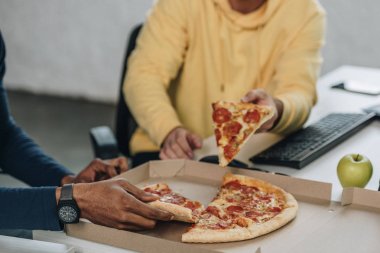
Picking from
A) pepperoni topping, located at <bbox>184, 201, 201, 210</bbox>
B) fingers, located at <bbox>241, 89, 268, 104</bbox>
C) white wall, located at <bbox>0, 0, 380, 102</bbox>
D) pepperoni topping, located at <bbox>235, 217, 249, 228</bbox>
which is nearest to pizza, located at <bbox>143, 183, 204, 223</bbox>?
pepperoni topping, located at <bbox>184, 201, 201, 210</bbox>

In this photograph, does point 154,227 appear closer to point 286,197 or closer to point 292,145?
point 286,197

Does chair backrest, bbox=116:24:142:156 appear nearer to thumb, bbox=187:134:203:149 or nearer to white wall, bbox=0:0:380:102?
thumb, bbox=187:134:203:149

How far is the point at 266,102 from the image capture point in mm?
2172

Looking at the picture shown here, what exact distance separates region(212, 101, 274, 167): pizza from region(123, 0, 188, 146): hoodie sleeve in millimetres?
411

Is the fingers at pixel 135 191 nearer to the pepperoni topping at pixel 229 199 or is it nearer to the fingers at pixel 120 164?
the pepperoni topping at pixel 229 199

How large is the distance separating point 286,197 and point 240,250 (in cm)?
32

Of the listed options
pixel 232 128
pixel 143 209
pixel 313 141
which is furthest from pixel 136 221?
pixel 313 141

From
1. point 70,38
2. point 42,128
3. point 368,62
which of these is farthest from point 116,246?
point 70,38

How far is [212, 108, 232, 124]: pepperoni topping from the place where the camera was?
210 centimetres

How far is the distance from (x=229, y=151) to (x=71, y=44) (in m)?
3.84

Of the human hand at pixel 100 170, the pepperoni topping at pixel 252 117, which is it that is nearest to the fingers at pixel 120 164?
the human hand at pixel 100 170

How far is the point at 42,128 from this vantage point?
516 cm

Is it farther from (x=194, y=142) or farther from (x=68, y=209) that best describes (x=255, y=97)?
(x=68, y=209)

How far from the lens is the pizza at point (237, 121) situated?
2.05 m
